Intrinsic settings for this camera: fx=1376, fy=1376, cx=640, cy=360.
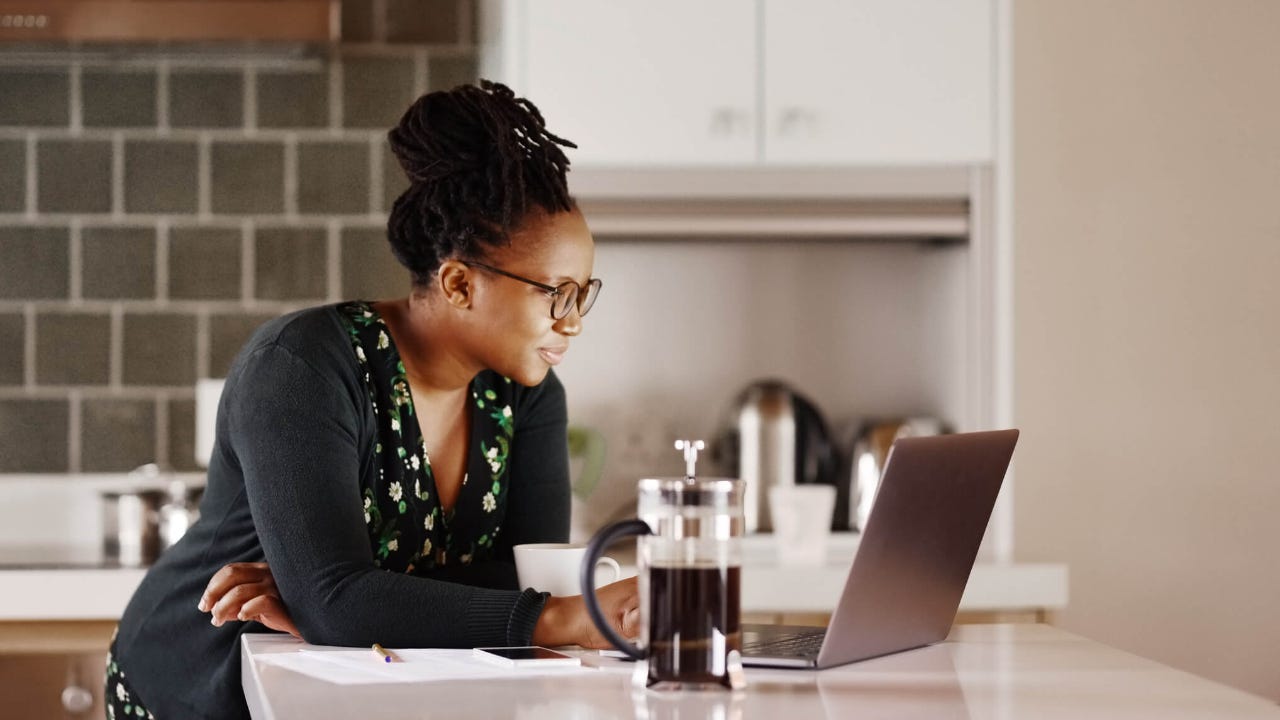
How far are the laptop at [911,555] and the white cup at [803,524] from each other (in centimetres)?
→ 123

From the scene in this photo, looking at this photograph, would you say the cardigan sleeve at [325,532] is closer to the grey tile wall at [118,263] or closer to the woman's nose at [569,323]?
the woman's nose at [569,323]

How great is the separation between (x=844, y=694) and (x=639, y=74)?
1793mm

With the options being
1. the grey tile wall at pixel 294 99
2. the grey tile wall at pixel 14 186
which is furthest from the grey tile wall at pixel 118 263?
the grey tile wall at pixel 294 99

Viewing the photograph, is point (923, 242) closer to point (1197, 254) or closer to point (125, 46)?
point (1197, 254)

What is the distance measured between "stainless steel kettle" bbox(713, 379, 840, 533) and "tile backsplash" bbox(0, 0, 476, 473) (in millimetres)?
813

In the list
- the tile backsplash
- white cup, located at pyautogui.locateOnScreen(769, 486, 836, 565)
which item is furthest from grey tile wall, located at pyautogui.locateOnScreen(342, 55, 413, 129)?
white cup, located at pyautogui.locateOnScreen(769, 486, 836, 565)

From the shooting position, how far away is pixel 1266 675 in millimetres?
2654

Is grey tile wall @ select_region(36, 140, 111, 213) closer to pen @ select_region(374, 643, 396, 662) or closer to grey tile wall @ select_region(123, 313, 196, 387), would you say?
grey tile wall @ select_region(123, 313, 196, 387)

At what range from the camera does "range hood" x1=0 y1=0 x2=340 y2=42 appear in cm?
266

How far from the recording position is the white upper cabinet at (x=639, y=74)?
261 centimetres

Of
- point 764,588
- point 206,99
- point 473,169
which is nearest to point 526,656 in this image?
point 473,169

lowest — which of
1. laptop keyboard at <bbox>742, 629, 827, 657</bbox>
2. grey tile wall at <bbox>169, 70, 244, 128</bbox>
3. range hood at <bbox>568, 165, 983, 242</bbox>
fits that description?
laptop keyboard at <bbox>742, 629, 827, 657</bbox>

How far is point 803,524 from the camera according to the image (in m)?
2.57

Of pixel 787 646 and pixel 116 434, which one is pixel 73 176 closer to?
pixel 116 434
